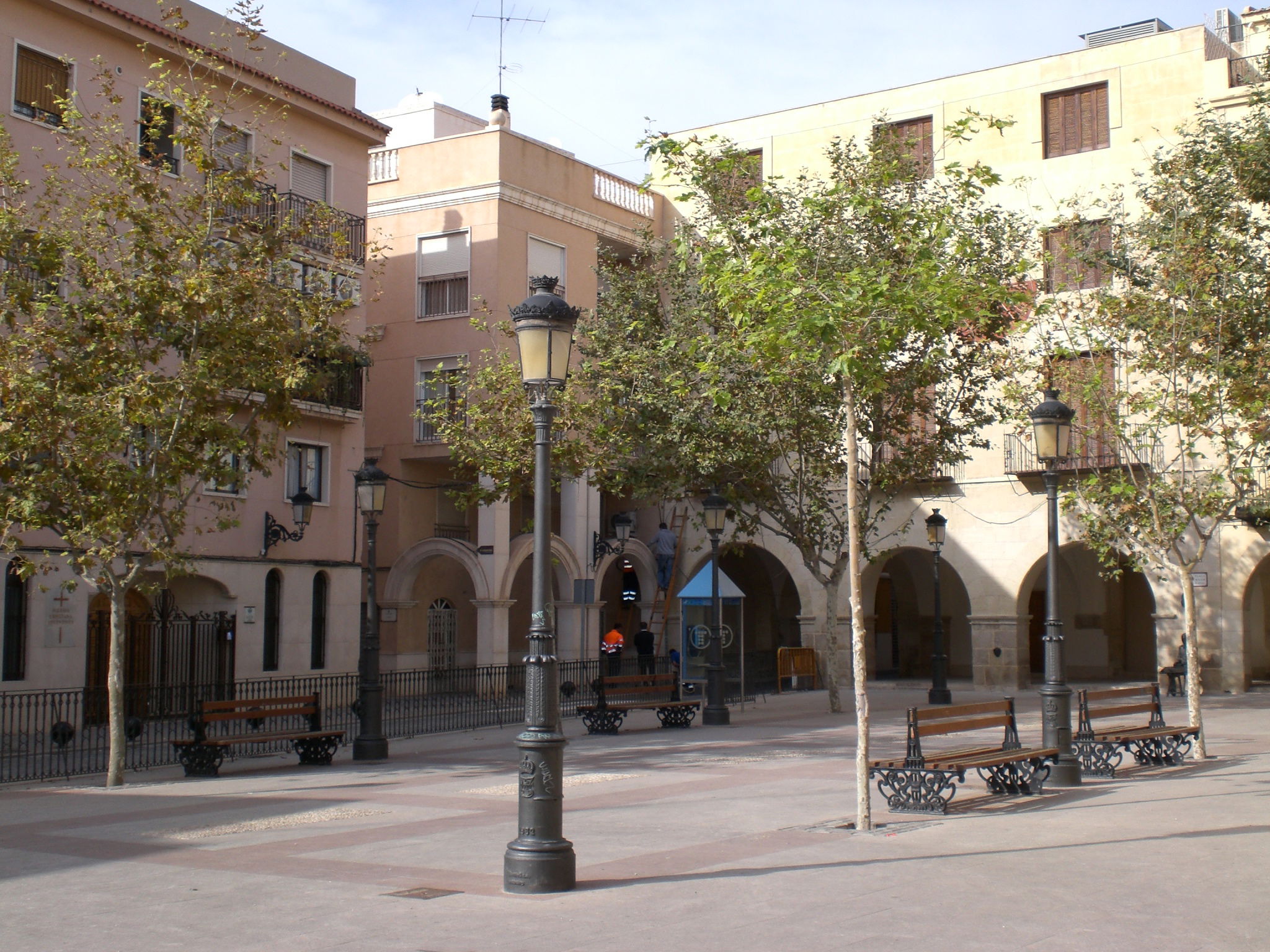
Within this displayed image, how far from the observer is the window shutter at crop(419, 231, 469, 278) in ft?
→ 105

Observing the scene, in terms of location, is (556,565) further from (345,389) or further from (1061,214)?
(1061,214)

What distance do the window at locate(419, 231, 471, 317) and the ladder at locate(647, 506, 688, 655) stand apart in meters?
8.22

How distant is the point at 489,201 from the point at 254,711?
1792cm

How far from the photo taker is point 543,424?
902 cm

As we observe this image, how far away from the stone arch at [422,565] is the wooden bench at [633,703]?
370 inches

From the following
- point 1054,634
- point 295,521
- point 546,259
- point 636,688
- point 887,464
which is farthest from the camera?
point 546,259

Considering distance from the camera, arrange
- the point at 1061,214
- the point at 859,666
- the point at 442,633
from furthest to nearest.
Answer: the point at 442,633 → the point at 1061,214 → the point at 859,666

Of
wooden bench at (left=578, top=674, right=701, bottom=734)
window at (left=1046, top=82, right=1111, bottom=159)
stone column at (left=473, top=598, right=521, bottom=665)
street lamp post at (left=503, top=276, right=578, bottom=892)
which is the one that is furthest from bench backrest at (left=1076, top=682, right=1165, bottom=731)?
window at (left=1046, top=82, right=1111, bottom=159)

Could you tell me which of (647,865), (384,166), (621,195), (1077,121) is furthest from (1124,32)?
(647,865)

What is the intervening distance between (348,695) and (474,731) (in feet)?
7.52

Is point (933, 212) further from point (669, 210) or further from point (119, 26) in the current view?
point (669, 210)

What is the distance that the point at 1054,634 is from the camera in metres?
13.6

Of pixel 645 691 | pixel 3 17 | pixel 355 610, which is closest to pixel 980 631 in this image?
pixel 645 691

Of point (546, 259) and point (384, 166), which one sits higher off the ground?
point (384, 166)
